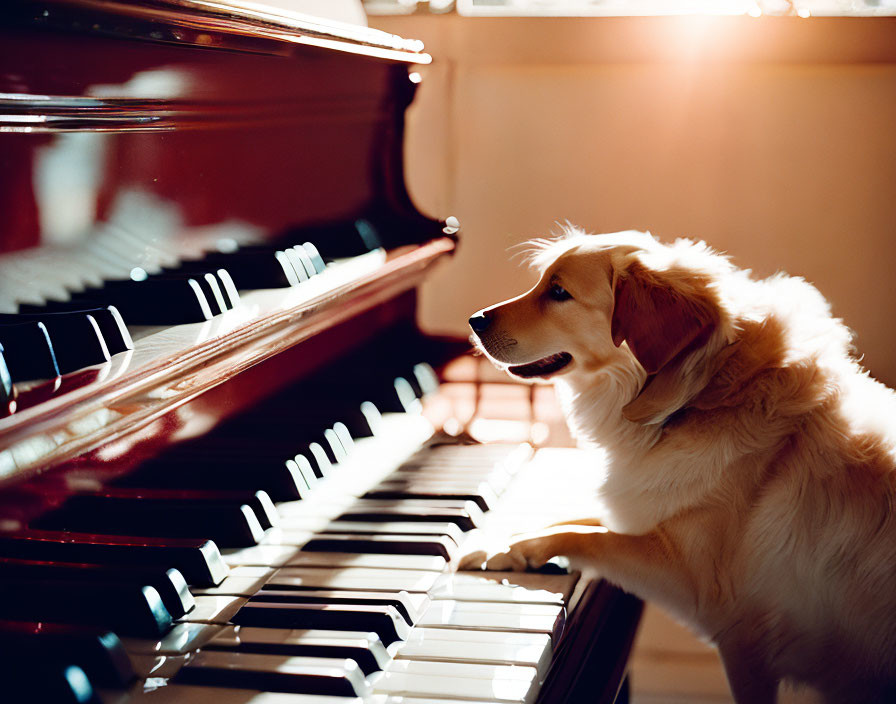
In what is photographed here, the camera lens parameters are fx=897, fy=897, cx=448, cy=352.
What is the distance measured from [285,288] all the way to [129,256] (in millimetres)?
263

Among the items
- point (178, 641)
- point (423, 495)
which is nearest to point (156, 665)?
point (178, 641)

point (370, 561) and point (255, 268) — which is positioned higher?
point (255, 268)

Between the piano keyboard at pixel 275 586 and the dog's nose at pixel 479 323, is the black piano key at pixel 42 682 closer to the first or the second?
the piano keyboard at pixel 275 586

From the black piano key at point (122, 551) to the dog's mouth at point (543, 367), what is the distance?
85 centimetres

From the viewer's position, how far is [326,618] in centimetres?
107

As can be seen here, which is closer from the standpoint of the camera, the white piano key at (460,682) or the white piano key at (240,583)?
the white piano key at (460,682)

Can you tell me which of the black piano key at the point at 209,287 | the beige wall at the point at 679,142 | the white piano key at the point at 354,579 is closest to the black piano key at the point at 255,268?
the black piano key at the point at 209,287

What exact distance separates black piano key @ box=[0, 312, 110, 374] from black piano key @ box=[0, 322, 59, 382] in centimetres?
3

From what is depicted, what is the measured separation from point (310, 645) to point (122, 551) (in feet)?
0.82

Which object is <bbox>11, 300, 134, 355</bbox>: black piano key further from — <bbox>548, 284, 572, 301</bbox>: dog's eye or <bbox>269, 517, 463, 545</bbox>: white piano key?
<bbox>548, 284, 572, 301</bbox>: dog's eye

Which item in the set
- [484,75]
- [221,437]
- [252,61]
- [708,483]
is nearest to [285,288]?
[221,437]

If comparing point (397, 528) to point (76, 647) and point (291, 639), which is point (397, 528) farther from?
point (76, 647)

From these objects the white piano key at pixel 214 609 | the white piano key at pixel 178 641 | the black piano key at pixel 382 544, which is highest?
the white piano key at pixel 178 641

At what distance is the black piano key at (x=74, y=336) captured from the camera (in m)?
0.91
